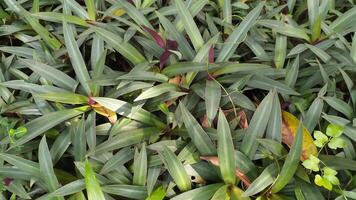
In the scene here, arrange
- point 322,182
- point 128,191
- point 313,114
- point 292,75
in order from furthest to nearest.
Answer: point 292,75 < point 313,114 < point 128,191 < point 322,182

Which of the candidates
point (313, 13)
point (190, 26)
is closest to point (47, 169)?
point (190, 26)

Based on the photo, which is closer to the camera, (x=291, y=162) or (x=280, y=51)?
(x=291, y=162)

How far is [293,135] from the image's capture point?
4.46 ft

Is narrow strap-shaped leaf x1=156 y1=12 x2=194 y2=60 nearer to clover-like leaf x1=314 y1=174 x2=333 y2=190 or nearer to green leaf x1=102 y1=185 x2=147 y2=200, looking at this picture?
green leaf x1=102 y1=185 x2=147 y2=200

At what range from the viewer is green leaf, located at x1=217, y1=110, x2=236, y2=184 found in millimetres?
1222

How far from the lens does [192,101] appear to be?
143cm

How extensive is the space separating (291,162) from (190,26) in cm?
59

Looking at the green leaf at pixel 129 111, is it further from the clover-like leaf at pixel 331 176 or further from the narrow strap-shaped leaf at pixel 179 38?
the clover-like leaf at pixel 331 176

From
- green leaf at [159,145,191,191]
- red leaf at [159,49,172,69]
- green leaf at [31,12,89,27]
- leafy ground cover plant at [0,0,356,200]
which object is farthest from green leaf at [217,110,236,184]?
green leaf at [31,12,89,27]

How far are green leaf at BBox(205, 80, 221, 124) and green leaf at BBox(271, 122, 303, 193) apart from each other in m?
0.25

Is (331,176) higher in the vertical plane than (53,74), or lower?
lower

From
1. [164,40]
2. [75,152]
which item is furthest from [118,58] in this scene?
[75,152]

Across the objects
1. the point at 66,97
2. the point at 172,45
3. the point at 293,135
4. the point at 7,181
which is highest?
the point at 172,45

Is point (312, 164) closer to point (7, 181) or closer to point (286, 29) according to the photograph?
point (286, 29)
